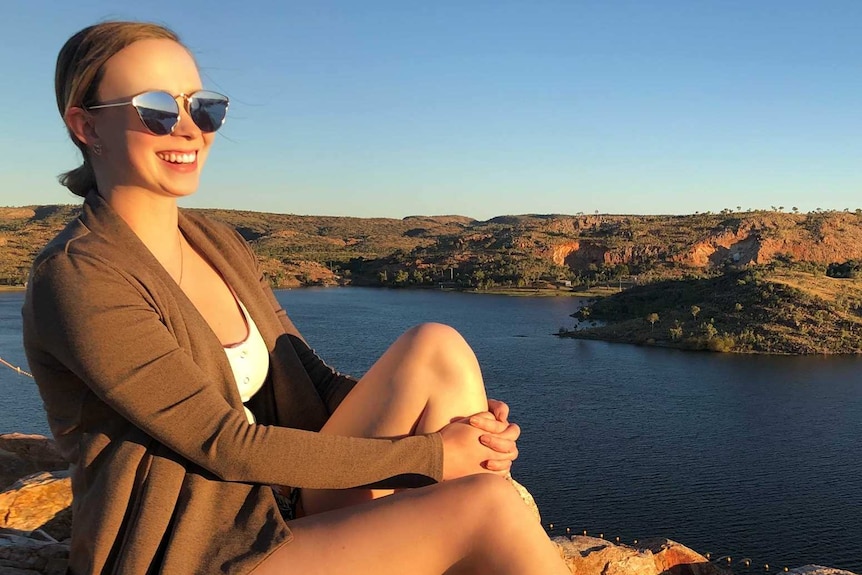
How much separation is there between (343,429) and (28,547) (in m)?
1.08

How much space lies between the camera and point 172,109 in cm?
159

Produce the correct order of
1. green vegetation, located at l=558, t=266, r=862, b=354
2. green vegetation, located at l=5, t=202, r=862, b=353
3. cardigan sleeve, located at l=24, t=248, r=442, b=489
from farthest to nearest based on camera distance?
green vegetation, located at l=5, t=202, r=862, b=353 → green vegetation, located at l=558, t=266, r=862, b=354 → cardigan sleeve, located at l=24, t=248, r=442, b=489

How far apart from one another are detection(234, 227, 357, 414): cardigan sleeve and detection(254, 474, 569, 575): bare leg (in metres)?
0.60

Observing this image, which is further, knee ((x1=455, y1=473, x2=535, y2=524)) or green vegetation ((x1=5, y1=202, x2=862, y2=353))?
green vegetation ((x1=5, y1=202, x2=862, y2=353))

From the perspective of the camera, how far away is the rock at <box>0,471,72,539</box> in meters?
2.86

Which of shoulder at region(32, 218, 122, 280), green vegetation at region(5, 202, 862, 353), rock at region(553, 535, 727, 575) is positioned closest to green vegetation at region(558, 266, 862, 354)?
green vegetation at region(5, 202, 862, 353)

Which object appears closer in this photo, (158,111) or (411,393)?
(158,111)

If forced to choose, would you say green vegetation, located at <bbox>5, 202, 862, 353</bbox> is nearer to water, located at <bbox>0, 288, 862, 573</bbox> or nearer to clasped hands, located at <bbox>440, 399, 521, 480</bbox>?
water, located at <bbox>0, 288, 862, 573</bbox>

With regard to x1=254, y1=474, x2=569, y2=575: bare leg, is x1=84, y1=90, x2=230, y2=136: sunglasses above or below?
above

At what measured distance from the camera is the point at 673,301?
38781mm

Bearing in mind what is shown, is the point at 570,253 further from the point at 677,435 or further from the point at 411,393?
the point at 411,393

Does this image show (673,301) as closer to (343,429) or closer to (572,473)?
(572,473)

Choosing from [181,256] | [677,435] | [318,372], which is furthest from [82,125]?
[677,435]

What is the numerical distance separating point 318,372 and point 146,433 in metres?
0.74
